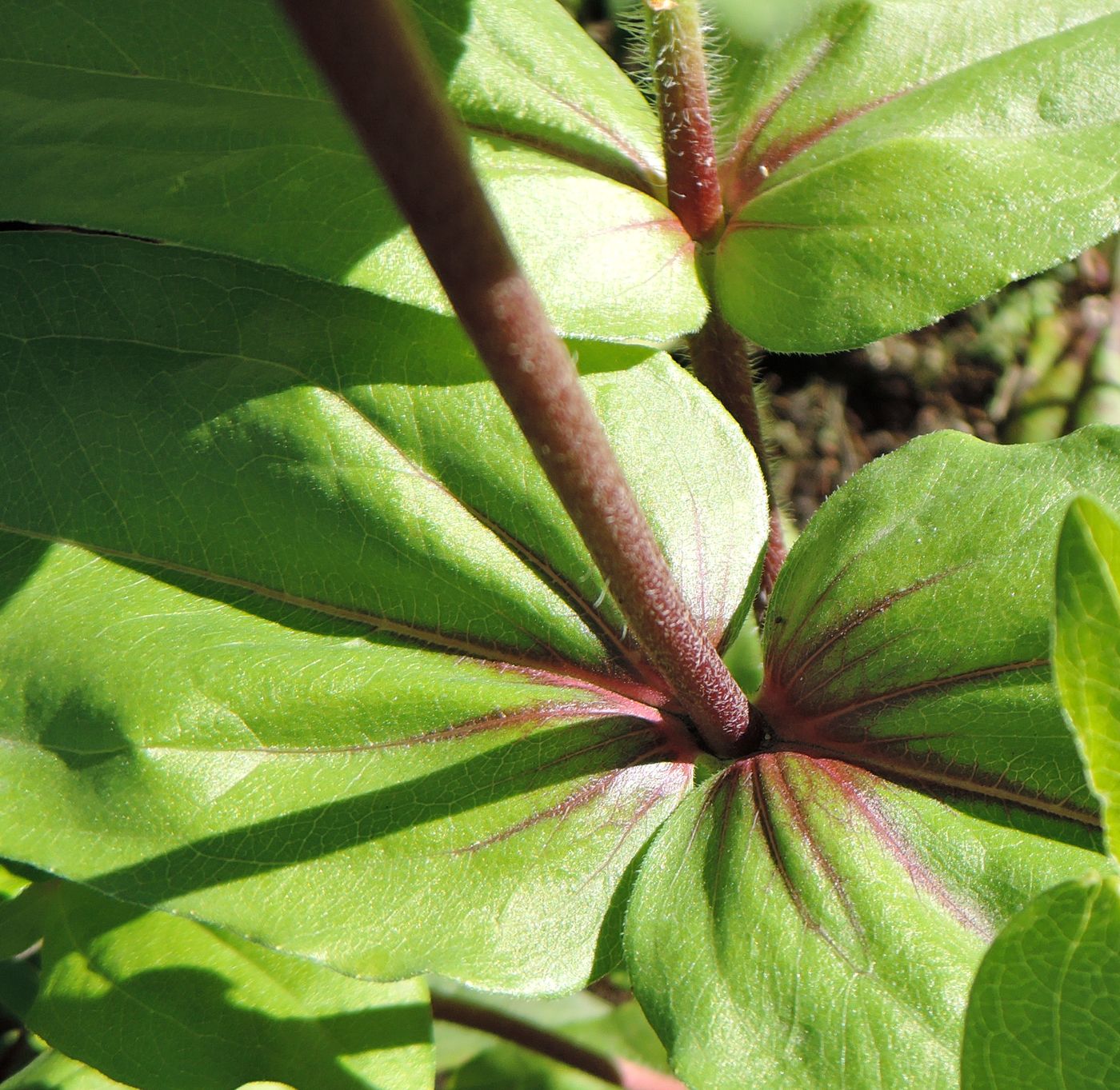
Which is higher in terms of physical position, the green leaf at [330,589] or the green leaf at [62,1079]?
the green leaf at [330,589]

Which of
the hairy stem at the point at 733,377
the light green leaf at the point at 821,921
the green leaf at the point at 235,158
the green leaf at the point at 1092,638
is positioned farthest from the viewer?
the hairy stem at the point at 733,377

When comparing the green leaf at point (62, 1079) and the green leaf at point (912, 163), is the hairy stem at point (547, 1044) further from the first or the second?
the green leaf at point (912, 163)

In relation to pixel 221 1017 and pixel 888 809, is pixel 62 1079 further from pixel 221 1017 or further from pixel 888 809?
pixel 888 809

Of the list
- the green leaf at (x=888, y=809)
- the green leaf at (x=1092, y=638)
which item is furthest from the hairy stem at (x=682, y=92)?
the green leaf at (x=1092, y=638)

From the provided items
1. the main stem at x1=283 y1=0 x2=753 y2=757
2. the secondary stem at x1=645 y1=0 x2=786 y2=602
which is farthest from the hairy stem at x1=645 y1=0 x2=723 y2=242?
the main stem at x1=283 y1=0 x2=753 y2=757

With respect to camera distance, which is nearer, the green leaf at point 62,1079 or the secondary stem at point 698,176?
the secondary stem at point 698,176

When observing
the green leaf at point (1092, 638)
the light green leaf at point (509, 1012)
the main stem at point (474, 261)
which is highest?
the main stem at point (474, 261)
